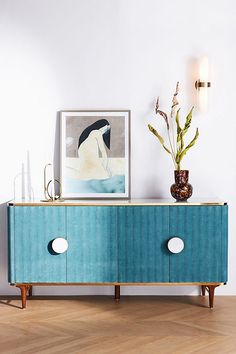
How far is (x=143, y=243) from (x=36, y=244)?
2.29 feet

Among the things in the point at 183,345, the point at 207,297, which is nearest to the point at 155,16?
the point at 207,297

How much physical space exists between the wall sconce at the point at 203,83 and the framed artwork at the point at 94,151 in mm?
524

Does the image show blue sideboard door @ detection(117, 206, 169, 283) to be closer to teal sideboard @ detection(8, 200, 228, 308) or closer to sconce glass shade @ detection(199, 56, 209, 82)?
teal sideboard @ detection(8, 200, 228, 308)

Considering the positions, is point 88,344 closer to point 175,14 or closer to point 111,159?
point 111,159

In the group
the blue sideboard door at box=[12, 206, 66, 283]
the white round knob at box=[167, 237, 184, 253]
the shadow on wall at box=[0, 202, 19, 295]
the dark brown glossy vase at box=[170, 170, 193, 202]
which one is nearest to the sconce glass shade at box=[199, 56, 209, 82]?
the dark brown glossy vase at box=[170, 170, 193, 202]

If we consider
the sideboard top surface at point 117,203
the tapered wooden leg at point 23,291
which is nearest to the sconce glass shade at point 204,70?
the sideboard top surface at point 117,203

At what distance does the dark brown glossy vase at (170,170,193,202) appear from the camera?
14.4 feet

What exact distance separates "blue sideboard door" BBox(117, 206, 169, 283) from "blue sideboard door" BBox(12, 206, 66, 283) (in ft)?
1.28

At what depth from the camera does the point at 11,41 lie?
466 cm

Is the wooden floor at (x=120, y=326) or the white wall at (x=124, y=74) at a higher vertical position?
the white wall at (x=124, y=74)

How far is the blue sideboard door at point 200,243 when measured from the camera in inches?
167

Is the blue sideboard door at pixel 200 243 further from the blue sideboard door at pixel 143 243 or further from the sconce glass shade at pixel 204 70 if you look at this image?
the sconce glass shade at pixel 204 70

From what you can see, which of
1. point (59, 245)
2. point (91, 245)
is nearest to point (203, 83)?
point (91, 245)

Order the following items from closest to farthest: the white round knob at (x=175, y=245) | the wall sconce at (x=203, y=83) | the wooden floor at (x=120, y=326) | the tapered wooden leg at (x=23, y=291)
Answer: the wooden floor at (x=120, y=326) → the white round knob at (x=175, y=245) → the tapered wooden leg at (x=23, y=291) → the wall sconce at (x=203, y=83)
